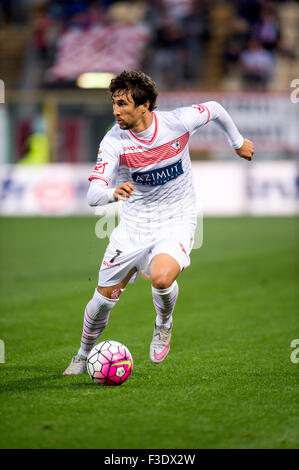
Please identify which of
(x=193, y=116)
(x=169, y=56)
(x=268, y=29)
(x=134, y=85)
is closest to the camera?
(x=134, y=85)

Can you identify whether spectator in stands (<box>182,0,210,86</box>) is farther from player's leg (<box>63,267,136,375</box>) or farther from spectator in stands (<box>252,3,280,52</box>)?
player's leg (<box>63,267,136,375</box>)

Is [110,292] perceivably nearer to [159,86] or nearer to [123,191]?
[123,191]

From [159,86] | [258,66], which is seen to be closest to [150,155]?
[258,66]

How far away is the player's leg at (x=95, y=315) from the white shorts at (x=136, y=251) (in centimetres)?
5

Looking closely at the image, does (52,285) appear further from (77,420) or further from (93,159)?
(93,159)

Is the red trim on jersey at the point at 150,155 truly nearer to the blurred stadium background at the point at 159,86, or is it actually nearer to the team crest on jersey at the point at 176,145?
the team crest on jersey at the point at 176,145

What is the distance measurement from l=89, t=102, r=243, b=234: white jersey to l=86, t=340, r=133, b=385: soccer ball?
92 centimetres

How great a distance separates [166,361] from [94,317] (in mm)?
849

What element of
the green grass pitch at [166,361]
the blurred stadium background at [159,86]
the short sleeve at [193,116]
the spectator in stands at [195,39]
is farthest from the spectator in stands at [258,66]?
the short sleeve at [193,116]

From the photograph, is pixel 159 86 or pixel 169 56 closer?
pixel 159 86

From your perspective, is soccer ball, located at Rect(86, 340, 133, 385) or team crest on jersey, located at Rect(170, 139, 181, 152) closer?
soccer ball, located at Rect(86, 340, 133, 385)

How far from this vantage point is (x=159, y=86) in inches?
870

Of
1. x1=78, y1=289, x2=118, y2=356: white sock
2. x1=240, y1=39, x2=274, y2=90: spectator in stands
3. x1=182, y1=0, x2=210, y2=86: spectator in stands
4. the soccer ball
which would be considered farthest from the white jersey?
x1=182, y1=0, x2=210, y2=86: spectator in stands

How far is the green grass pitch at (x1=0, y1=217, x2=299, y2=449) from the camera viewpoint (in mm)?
4133
